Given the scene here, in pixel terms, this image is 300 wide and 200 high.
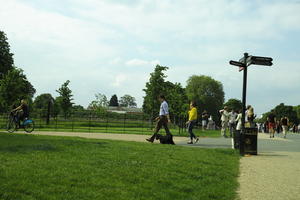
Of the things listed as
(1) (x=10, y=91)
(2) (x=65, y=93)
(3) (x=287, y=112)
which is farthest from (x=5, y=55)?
(3) (x=287, y=112)

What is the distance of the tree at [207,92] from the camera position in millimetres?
89875

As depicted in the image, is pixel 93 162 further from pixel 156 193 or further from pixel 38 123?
pixel 38 123

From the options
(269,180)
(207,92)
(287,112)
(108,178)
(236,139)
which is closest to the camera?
(108,178)

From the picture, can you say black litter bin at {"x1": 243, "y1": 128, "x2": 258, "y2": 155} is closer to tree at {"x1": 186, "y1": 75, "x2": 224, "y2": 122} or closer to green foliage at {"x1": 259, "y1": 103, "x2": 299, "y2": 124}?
tree at {"x1": 186, "y1": 75, "x2": 224, "y2": 122}

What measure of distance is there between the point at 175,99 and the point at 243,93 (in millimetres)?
23460

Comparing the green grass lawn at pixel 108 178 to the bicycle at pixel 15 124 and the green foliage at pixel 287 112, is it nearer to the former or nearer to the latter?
the bicycle at pixel 15 124

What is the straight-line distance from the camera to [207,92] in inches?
3597

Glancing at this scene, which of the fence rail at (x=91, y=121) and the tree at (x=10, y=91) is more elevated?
the tree at (x=10, y=91)

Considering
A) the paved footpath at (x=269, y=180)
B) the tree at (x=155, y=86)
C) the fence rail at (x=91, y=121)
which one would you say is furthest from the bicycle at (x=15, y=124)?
the tree at (x=155, y=86)

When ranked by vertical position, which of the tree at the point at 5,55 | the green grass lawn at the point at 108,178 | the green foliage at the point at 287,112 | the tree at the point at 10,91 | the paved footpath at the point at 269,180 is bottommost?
the paved footpath at the point at 269,180

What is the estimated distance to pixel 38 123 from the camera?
2891 cm

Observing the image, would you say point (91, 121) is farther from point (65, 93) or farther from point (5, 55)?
point (5, 55)

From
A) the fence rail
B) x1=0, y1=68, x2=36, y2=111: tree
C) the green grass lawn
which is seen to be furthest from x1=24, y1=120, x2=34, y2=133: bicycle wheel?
x1=0, y1=68, x2=36, y2=111: tree

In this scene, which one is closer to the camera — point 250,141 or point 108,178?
point 108,178
